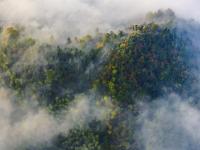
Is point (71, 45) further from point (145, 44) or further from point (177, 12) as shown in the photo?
point (177, 12)

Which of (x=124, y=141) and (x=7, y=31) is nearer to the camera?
(x=124, y=141)

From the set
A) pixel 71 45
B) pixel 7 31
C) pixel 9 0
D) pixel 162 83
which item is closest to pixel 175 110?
pixel 162 83

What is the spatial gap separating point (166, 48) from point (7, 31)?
28535 mm

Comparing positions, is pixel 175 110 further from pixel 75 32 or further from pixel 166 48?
pixel 75 32

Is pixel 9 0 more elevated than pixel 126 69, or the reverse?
pixel 9 0

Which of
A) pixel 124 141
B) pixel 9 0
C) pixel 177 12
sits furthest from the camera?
pixel 9 0

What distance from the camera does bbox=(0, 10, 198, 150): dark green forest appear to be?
377 feet

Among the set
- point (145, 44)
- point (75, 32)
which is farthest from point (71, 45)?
point (145, 44)

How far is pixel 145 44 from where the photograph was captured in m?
116

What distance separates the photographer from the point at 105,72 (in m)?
116

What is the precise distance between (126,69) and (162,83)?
24.6 ft

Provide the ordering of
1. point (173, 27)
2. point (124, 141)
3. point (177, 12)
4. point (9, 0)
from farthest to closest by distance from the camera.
→ point (9, 0), point (177, 12), point (173, 27), point (124, 141)

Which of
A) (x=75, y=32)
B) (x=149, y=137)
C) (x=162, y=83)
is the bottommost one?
(x=149, y=137)

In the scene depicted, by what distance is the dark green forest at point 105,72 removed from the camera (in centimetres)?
11481
